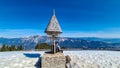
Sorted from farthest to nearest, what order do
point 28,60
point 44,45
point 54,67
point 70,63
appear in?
point 44,45 < point 28,60 < point 70,63 < point 54,67

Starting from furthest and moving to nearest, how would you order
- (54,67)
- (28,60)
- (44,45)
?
(44,45)
(28,60)
(54,67)

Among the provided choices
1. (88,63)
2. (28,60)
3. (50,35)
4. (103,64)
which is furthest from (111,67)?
(28,60)

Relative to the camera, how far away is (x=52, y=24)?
15.0 meters

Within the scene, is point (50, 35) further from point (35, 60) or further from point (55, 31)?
point (35, 60)

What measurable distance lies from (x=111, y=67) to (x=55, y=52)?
4.80 m

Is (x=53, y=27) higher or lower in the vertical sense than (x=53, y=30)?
higher

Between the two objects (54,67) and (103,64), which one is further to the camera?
(103,64)

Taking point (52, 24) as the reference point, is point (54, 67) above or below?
below

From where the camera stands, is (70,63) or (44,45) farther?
(44,45)

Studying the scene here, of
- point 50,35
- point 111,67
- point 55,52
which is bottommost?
point 111,67

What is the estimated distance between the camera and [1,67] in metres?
13.9

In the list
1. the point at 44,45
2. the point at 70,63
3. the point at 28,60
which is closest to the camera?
the point at 70,63

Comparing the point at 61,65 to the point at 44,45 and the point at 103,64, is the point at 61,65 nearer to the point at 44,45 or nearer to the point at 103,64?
the point at 103,64

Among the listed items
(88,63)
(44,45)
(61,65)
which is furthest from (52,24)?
(44,45)
